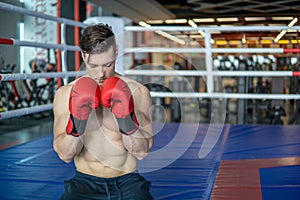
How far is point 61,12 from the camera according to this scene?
5.71 m

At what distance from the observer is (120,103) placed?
1.35 meters

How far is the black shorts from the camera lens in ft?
5.02

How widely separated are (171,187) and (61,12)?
419 centimetres

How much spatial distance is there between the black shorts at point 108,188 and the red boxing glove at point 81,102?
0.86ft

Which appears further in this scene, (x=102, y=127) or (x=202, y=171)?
(x=202, y=171)

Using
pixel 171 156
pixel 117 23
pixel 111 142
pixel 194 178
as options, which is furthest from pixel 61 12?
pixel 111 142

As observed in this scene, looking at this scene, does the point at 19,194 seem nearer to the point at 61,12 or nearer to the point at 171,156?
the point at 171,156

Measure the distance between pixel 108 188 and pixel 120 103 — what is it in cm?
38

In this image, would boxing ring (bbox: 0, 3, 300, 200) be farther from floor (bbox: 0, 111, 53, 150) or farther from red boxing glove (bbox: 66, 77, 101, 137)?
floor (bbox: 0, 111, 53, 150)

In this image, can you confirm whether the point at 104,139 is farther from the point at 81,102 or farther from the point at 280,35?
the point at 280,35

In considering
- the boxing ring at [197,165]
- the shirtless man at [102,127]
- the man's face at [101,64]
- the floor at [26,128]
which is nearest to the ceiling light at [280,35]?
the boxing ring at [197,165]

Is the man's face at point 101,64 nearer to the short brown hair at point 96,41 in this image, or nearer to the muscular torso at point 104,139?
the short brown hair at point 96,41

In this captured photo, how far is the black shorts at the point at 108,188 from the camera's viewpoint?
1.53 metres

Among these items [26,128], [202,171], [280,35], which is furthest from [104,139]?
[26,128]
